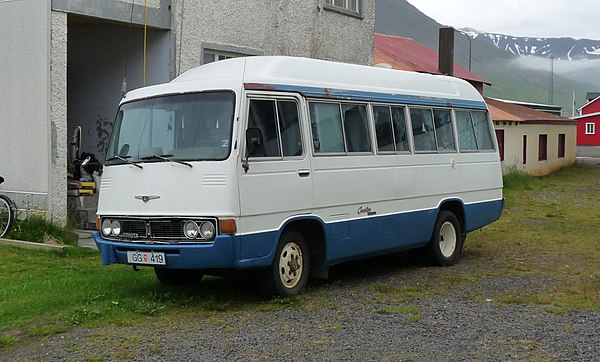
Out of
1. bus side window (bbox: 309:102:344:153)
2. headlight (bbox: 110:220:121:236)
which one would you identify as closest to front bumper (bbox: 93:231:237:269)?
headlight (bbox: 110:220:121:236)

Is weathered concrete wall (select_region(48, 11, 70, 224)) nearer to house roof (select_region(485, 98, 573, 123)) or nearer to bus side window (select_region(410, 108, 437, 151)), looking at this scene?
bus side window (select_region(410, 108, 437, 151))

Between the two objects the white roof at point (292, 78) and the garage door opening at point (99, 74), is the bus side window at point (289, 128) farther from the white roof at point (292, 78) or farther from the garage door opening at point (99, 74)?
the garage door opening at point (99, 74)

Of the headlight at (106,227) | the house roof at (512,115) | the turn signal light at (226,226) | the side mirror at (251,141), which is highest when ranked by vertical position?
the house roof at (512,115)

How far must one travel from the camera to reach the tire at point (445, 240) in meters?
12.6

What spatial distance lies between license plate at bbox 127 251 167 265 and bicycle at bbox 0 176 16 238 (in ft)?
16.7

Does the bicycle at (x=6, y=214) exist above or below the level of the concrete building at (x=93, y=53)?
below

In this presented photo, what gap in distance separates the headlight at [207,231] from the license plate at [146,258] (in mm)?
488

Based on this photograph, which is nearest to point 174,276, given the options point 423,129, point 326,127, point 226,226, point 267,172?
point 226,226

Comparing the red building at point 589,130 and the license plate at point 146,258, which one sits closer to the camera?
the license plate at point 146,258

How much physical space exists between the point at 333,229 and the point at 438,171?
8.67 ft

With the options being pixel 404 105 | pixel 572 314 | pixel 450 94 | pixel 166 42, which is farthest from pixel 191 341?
pixel 166 42

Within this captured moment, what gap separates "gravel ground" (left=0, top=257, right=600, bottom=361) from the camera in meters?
7.59

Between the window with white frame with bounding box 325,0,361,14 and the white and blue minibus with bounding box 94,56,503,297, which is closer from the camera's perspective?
the white and blue minibus with bounding box 94,56,503,297

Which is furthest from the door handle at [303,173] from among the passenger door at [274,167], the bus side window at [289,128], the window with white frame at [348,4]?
the window with white frame at [348,4]
